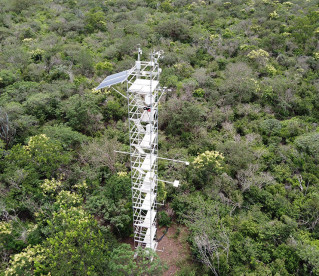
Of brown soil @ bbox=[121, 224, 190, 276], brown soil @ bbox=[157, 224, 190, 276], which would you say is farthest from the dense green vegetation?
brown soil @ bbox=[157, 224, 190, 276]

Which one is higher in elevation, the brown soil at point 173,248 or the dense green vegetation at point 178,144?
the dense green vegetation at point 178,144

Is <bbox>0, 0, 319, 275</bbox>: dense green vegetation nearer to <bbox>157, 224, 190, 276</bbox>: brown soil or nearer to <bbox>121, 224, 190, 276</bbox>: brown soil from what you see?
<bbox>121, 224, 190, 276</bbox>: brown soil

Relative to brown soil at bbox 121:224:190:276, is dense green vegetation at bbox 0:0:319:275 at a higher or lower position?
higher

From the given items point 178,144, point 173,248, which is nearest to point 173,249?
point 173,248

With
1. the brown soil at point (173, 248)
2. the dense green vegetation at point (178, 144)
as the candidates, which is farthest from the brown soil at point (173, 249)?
the dense green vegetation at point (178, 144)

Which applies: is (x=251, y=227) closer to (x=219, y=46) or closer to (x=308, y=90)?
(x=308, y=90)

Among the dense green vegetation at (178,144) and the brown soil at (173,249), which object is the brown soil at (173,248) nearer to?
the brown soil at (173,249)
